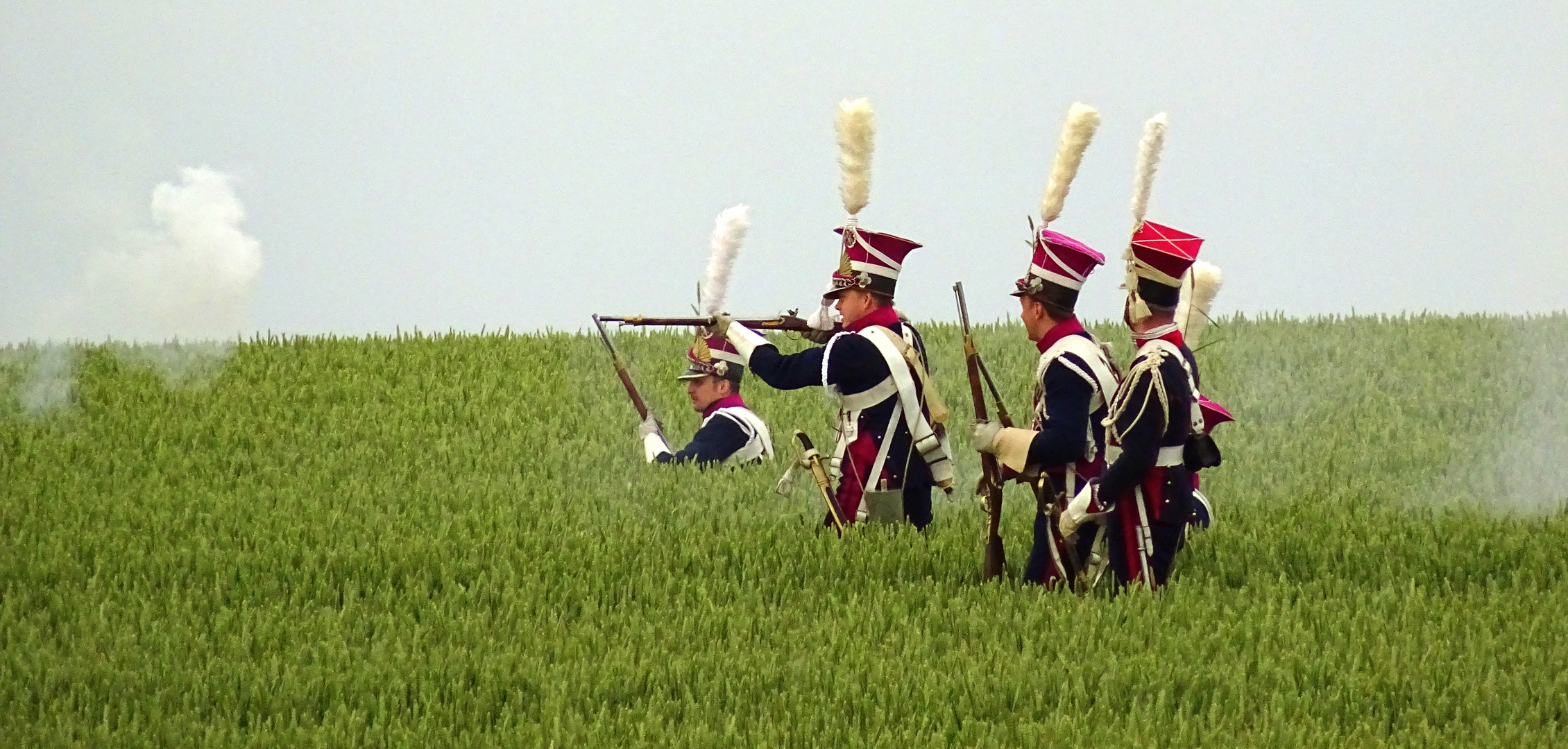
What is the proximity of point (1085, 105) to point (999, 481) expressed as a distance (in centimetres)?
204

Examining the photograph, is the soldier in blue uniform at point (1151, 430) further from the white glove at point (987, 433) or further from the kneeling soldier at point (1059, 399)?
the white glove at point (987, 433)

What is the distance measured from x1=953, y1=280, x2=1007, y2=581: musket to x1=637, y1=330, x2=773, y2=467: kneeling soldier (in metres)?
3.35

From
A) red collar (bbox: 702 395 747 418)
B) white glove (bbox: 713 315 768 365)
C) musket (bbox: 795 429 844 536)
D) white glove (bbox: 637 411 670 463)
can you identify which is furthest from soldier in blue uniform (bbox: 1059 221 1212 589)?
white glove (bbox: 637 411 670 463)

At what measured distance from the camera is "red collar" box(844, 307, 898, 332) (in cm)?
1051

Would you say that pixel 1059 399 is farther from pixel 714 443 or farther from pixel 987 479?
pixel 714 443

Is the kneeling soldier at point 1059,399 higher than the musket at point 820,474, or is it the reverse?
the kneeling soldier at point 1059,399

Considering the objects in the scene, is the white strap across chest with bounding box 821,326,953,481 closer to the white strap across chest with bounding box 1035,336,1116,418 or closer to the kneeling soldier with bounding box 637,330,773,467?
the white strap across chest with bounding box 1035,336,1116,418

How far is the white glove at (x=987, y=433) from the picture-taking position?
9.35 meters

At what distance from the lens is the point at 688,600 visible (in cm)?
1012

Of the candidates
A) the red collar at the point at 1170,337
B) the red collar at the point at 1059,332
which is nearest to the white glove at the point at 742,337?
the red collar at the point at 1059,332

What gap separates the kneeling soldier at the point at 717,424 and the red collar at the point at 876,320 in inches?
109

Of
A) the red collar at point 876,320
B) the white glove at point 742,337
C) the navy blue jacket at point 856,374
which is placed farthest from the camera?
the white glove at point 742,337

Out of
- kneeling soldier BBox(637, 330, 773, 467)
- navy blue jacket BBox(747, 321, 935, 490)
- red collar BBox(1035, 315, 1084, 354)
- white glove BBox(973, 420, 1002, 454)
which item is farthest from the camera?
kneeling soldier BBox(637, 330, 773, 467)

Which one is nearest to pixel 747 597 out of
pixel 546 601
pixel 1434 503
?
pixel 546 601
